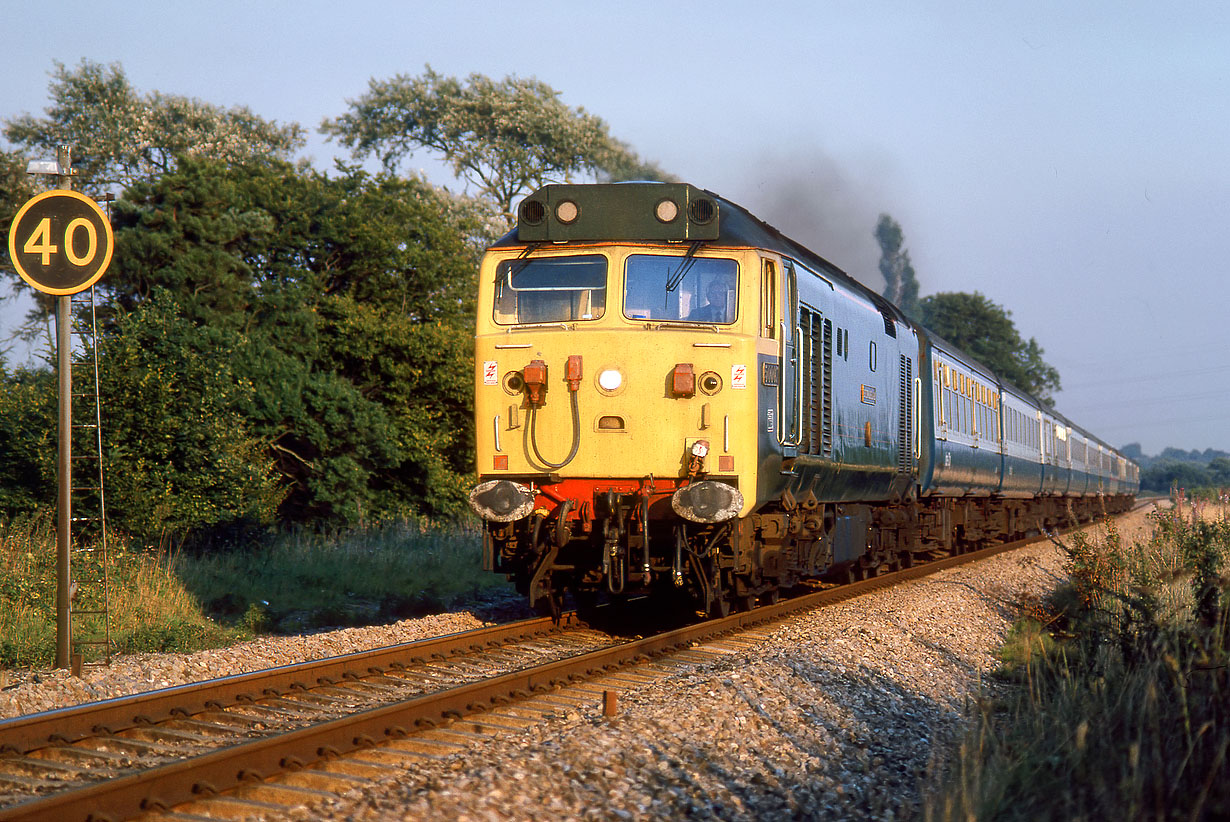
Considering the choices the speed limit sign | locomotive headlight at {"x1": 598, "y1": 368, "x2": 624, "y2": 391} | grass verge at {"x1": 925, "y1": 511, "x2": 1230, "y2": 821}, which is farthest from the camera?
locomotive headlight at {"x1": 598, "y1": 368, "x2": 624, "y2": 391}

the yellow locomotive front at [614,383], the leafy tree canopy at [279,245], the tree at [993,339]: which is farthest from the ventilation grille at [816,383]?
the tree at [993,339]

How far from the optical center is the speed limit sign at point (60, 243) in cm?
794

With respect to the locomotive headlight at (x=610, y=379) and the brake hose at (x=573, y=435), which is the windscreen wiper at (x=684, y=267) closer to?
the locomotive headlight at (x=610, y=379)

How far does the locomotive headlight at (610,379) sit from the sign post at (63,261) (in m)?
3.76

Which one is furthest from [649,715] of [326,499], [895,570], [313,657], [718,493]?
[326,499]

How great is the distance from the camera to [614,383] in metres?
9.25

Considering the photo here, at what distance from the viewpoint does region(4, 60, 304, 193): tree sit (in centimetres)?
3306

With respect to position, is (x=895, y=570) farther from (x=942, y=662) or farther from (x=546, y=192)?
(x=546, y=192)

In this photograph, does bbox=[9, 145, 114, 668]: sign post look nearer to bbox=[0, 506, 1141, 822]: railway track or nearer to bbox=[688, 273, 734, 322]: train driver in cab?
bbox=[0, 506, 1141, 822]: railway track

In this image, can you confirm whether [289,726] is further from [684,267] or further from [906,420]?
[906,420]

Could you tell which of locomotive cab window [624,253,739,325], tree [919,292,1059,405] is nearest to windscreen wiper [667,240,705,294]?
locomotive cab window [624,253,739,325]

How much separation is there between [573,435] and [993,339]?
240ft

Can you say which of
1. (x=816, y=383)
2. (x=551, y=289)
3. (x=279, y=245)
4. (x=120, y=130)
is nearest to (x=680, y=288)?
(x=551, y=289)

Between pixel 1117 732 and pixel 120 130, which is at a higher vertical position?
pixel 120 130
